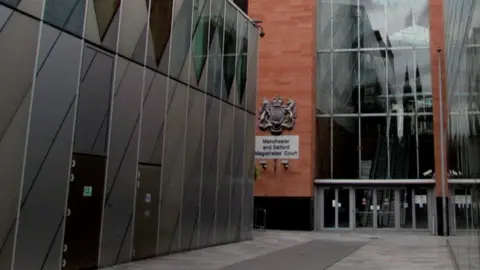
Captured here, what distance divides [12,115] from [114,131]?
298 cm

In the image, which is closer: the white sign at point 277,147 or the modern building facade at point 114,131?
the modern building facade at point 114,131

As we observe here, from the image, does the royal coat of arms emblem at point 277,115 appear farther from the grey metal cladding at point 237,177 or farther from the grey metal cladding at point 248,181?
the grey metal cladding at point 237,177

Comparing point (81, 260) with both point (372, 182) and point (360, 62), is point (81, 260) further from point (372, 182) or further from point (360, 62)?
point (360, 62)

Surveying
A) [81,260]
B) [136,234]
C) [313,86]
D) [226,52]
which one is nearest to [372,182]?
[313,86]

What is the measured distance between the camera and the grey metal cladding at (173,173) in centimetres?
1338

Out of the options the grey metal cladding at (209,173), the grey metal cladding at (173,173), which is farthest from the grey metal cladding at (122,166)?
the grey metal cladding at (209,173)

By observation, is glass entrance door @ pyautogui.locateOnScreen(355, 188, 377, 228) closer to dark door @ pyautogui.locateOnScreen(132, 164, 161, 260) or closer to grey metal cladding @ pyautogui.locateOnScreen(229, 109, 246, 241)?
grey metal cladding @ pyautogui.locateOnScreen(229, 109, 246, 241)

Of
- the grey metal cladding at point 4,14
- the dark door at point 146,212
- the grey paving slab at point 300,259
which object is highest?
the grey metal cladding at point 4,14

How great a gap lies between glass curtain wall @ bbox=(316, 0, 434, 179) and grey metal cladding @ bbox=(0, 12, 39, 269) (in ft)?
72.4

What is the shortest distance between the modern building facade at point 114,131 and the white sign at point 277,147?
1083cm

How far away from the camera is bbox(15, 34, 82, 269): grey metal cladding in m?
8.76

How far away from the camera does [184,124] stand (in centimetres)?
1450

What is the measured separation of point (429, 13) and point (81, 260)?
2488 centimetres

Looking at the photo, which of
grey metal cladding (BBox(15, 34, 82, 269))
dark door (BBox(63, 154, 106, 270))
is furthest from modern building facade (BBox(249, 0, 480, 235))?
grey metal cladding (BBox(15, 34, 82, 269))
